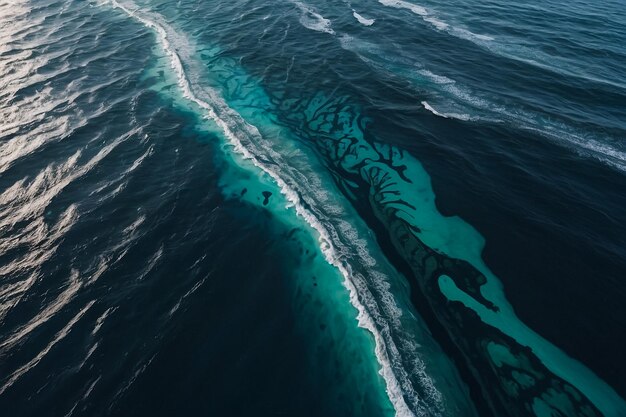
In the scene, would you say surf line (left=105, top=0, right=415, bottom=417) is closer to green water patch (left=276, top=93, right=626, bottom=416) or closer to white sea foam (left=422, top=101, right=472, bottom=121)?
green water patch (left=276, top=93, right=626, bottom=416)

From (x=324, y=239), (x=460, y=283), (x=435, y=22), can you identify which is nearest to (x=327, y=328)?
(x=324, y=239)

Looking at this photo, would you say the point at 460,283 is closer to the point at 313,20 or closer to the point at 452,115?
the point at 452,115

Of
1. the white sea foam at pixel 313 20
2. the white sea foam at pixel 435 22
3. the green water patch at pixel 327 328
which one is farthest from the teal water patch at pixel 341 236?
the white sea foam at pixel 435 22

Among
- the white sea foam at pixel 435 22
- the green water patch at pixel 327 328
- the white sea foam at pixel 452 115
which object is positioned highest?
the white sea foam at pixel 435 22

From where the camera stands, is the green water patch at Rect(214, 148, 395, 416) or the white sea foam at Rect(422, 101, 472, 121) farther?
the white sea foam at Rect(422, 101, 472, 121)

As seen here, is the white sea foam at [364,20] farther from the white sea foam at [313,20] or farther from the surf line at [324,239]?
the surf line at [324,239]

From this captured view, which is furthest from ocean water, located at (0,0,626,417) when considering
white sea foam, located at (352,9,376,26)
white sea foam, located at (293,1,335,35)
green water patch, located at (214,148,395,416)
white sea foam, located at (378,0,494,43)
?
white sea foam, located at (352,9,376,26)

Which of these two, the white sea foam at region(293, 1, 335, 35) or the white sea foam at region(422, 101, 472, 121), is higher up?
the white sea foam at region(293, 1, 335, 35)
